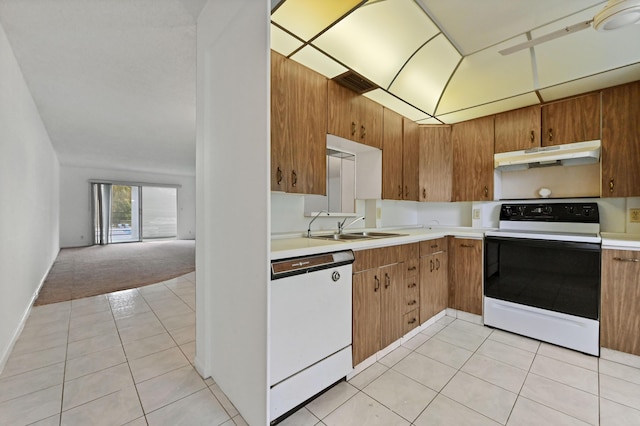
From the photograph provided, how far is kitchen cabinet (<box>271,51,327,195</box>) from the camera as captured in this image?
70.4 inches

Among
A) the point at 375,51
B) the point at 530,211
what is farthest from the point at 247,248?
the point at 530,211

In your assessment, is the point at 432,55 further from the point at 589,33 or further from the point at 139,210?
the point at 139,210

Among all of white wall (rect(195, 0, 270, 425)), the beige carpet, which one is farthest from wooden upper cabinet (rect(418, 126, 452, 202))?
the beige carpet

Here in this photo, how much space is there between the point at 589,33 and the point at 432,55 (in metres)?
1.04

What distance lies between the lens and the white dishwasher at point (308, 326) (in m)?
1.34

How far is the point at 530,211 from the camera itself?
282 cm

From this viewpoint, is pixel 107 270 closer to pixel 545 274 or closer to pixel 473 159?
pixel 473 159

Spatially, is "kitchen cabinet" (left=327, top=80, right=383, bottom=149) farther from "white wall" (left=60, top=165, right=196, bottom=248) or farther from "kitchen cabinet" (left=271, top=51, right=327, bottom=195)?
"white wall" (left=60, top=165, right=196, bottom=248)

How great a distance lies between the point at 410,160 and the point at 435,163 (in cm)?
39

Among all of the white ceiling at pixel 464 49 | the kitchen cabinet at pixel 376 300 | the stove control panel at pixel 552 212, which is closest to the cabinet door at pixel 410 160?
the white ceiling at pixel 464 49

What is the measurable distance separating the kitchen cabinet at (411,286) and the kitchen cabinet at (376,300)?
0.05 metres

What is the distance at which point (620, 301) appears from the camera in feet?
6.54

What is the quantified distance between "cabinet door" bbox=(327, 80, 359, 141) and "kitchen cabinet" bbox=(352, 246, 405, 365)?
1.05 m

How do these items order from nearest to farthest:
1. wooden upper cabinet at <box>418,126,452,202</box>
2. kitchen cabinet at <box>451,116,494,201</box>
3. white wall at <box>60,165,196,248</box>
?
kitchen cabinet at <box>451,116,494,201</box>, wooden upper cabinet at <box>418,126,452,202</box>, white wall at <box>60,165,196,248</box>
